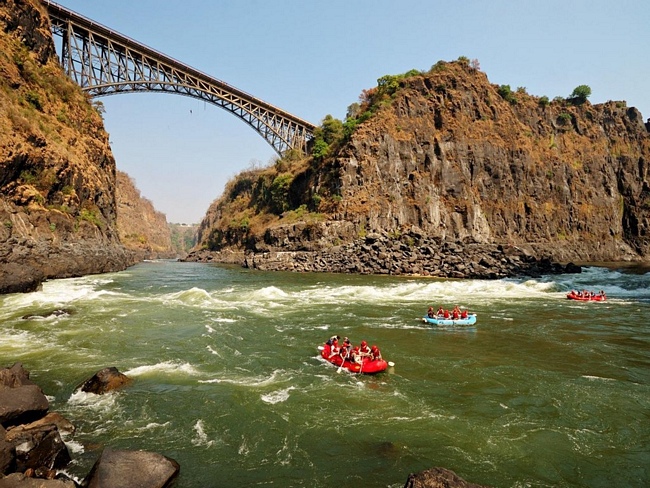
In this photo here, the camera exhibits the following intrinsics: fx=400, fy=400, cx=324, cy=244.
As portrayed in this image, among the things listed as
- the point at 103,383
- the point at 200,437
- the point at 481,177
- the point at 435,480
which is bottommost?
the point at 200,437

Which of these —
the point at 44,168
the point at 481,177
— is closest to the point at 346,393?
the point at 44,168

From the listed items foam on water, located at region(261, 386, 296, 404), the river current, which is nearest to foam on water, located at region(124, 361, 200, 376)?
the river current

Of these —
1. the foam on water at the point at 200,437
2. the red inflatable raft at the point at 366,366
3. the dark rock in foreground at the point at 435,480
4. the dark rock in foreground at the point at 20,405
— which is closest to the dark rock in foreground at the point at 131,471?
the foam on water at the point at 200,437

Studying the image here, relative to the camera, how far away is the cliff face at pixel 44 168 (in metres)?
32.6

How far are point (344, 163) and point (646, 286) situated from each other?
41377mm

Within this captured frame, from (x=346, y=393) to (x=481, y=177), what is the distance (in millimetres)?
69433

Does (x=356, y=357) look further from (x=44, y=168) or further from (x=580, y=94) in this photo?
(x=580, y=94)

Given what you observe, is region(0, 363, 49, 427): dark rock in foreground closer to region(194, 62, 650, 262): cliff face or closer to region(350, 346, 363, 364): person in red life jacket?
region(350, 346, 363, 364): person in red life jacket

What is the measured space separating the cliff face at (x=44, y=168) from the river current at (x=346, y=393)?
1025 cm

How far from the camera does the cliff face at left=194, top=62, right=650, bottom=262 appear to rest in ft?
210

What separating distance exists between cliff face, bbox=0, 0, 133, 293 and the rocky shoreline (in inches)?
882

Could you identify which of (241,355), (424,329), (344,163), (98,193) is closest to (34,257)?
(98,193)

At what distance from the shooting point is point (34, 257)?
32719 mm

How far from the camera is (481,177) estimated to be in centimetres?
7362
